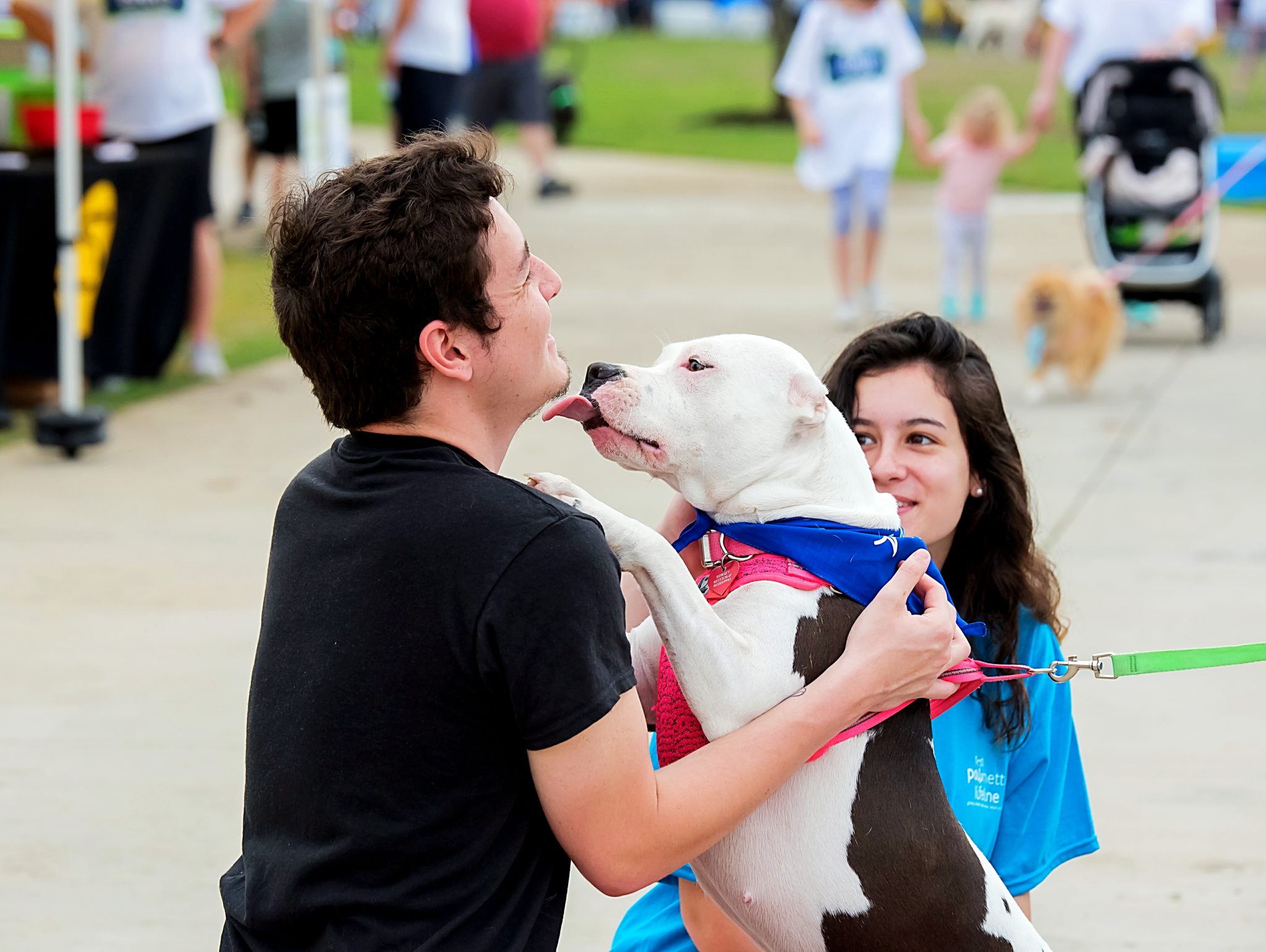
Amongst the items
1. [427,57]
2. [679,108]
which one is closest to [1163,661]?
[427,57]

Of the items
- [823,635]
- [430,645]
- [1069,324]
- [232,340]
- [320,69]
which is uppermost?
[320,69]

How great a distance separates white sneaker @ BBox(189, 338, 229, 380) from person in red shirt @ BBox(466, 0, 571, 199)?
20.1ft

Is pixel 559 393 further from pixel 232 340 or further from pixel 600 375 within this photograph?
pixel 232 340

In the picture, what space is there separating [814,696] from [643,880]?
0.32 m

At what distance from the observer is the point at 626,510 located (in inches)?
243

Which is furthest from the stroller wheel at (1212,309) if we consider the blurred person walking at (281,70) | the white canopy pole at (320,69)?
the blurred person walking at (281,70)

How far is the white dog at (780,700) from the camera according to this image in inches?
83.3

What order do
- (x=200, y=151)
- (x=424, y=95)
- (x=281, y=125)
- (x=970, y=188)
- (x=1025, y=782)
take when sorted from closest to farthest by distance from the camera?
(x=1025, y=782) → (x=200, y=151) → (x=970, y=188) → (x=424, y=95) → (x=281, y=125)

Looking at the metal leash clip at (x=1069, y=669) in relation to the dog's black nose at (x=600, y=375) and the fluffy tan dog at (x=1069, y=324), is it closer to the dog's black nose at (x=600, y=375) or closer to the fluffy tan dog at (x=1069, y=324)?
the dog's black nose at (x=600, y=375)

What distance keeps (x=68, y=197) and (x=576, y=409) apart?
4.71 m

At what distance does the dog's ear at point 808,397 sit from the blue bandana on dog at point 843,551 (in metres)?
0.16

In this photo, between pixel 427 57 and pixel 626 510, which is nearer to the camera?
pixel 626 510

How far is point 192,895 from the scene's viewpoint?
3.45 m

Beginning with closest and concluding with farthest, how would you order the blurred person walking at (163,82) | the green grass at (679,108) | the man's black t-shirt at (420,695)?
the man's black t-shirt at (420,695)
the blurred person walking at (163,82)
the green grass at (679,108)
